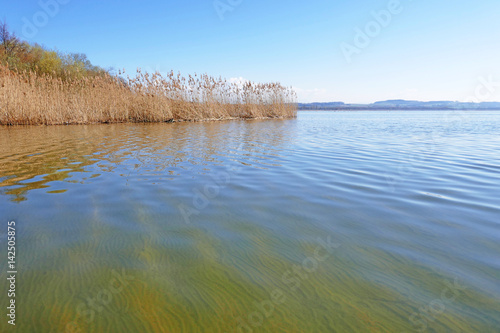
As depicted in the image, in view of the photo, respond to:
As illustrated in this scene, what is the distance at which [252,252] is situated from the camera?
2.12m

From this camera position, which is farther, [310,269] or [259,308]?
[310,269]

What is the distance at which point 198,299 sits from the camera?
159cm

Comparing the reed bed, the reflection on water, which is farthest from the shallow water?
the reed bed

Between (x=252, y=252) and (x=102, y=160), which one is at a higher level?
(x=102, y=160)

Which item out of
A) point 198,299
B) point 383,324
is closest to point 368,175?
point 383,324

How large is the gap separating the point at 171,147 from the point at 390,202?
18.9ft

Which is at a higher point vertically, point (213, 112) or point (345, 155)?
point (213, 112)

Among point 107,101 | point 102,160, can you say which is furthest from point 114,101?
point 102,160

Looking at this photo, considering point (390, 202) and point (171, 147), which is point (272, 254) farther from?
point (171, 147)

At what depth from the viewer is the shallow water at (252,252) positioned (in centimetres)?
148

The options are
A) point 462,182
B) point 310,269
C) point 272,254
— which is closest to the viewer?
point 310,269

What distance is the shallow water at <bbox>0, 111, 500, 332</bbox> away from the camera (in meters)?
1.48

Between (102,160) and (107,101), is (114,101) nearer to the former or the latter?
(107,101)

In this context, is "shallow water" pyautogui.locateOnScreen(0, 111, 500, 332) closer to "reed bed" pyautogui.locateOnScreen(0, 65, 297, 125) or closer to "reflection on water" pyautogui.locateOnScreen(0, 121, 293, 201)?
"reflection on water" pyautogui.locateOnScreen(0, 121, 293, 201)
